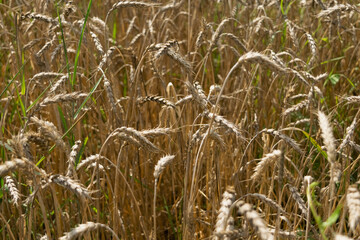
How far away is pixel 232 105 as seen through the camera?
8.55ft

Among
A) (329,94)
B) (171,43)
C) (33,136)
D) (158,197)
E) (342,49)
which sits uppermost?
(171,43)

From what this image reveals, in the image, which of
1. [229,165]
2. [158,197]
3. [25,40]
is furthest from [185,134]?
[25,40]

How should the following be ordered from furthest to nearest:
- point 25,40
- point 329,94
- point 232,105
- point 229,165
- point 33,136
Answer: point 329,94 < point 25,40 < point 232,105 < point 229,165 < point 33,136

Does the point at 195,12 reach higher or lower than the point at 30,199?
higher

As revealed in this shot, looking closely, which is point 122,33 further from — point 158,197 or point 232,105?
point 158,197

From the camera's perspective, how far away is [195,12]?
3.41 meters

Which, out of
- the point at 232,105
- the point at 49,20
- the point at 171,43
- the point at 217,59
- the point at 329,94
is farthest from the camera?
the point at 217,59

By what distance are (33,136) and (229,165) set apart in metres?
1.04

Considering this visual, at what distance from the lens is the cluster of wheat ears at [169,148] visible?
137 cm

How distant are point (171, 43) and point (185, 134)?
0.59m

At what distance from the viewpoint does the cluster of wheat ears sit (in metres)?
1.37

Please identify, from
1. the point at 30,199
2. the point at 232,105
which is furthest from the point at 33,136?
the point at 232,105

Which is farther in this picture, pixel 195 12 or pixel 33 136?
pixel 195 12

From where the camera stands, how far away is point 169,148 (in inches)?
81.9
